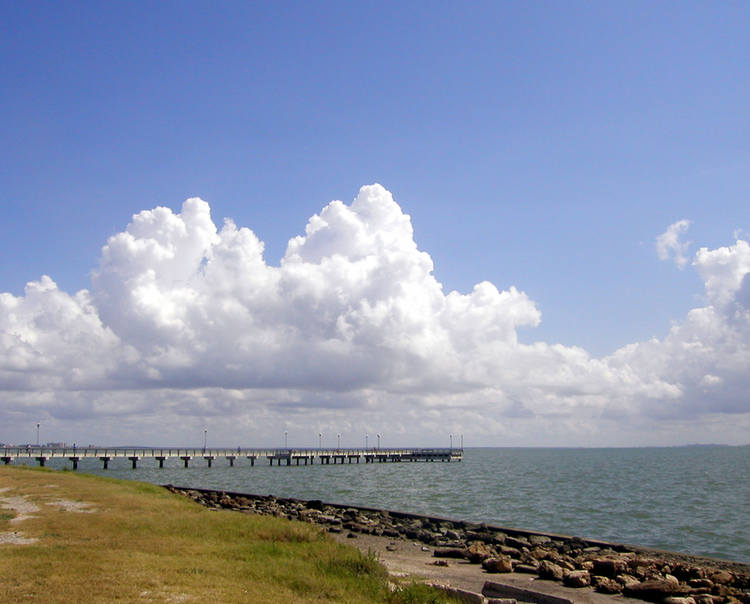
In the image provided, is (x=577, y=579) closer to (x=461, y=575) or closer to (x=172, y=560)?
(x=461, y=575)

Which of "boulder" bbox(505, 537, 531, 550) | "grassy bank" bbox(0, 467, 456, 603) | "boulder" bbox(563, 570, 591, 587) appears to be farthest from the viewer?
"boulder" bbox(505, 537, 531, 550)

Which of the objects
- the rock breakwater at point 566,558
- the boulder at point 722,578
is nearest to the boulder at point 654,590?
the rock breakwater at point 566,558

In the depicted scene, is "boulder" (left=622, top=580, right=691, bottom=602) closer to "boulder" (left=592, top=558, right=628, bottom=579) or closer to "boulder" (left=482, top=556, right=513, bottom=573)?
"boulder" (left=592, top=558, right=628, bottom=579)

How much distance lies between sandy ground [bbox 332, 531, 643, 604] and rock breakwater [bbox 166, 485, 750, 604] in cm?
42

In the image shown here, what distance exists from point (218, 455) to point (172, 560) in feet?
311

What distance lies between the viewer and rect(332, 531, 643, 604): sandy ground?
17062 mm

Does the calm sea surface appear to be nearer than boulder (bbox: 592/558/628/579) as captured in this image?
No

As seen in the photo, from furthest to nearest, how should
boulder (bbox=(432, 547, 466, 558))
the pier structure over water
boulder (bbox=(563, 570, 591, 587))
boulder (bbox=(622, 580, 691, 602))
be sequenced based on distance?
the pier structure over water
boulder (bbox=(432, 547, 466, 558))
boulder (bbox=(563, 570, 591, 587))
boulder (bbox=(622, 580, 691, 602))

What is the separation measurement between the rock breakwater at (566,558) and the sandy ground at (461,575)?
0.42m

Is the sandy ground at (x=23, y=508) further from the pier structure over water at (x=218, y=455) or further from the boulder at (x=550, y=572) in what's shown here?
the pier structure over water at (x=218, y=455)

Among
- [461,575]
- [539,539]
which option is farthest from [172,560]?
[539,539]

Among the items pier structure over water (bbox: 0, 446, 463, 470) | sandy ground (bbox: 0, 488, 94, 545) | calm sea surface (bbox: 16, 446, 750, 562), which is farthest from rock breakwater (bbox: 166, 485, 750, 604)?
pier structure over water (bbox: 0, 446, 463, 470)

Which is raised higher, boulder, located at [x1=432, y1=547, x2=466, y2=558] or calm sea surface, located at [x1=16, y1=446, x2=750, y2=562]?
boulder, located at [x1=432, y1=547, x2=466, y2=558]

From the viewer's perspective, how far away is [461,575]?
19.1 meters
